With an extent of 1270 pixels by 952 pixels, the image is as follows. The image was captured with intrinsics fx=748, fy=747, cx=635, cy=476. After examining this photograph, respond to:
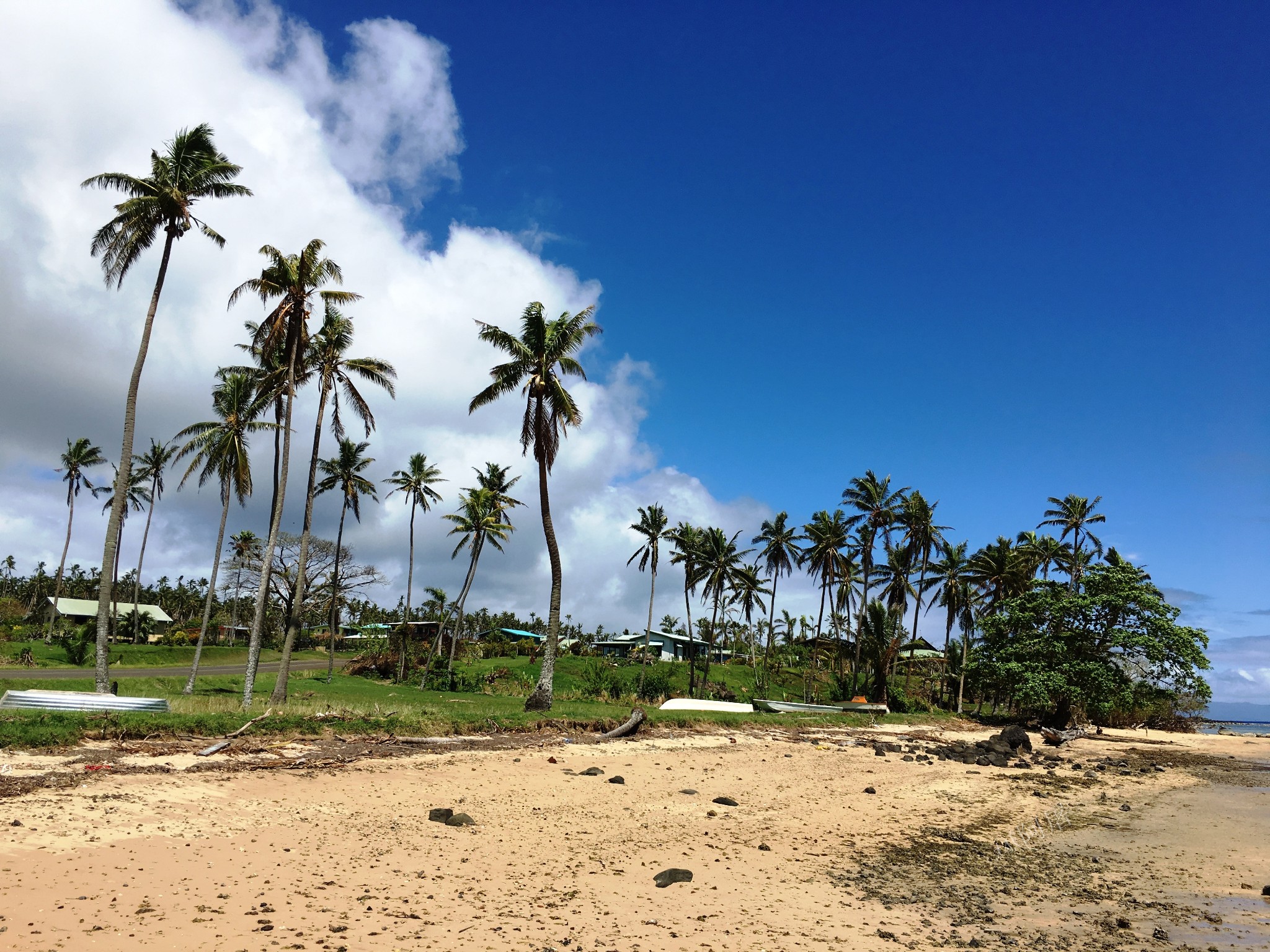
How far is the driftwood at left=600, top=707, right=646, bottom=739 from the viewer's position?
881 inches

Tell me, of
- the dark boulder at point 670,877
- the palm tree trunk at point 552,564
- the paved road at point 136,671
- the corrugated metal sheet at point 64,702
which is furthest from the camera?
the paved road at point 136,671

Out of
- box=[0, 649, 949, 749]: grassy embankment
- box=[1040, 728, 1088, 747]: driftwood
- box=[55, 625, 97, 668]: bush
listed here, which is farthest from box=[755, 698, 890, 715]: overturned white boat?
box=[55, 625, 97, 668]: bush

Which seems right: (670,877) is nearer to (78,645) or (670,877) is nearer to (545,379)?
(545,379)

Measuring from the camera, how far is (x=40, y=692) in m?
16.4

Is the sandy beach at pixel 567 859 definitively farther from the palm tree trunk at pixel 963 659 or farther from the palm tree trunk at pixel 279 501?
the palm tree trunk at pixel 963 659

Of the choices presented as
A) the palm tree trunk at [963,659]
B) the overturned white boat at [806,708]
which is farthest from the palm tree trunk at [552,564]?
the palm tree trunk at [963,659]

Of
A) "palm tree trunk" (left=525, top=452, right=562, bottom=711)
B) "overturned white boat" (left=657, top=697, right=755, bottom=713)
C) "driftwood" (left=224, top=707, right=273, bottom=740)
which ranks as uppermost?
"palm tree trunk" (left=525, top=452, right=562, bottom=711)

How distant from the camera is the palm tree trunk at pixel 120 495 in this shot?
20500 millimetres

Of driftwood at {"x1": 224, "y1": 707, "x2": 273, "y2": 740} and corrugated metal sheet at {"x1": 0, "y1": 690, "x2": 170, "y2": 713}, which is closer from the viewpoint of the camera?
driftwood at {"x1": 224, "y1": 707, "x2": 273, "y2": 740}

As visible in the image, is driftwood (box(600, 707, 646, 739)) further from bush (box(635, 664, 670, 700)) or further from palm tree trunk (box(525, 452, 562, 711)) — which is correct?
bush (box(635, 664, 670, 700))

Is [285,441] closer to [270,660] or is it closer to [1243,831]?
[1243,831]

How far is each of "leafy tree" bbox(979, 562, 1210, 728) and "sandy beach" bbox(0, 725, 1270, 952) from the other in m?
18.2

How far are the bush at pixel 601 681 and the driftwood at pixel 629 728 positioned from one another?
15479 millimetres

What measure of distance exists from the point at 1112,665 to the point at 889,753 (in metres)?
17.6
